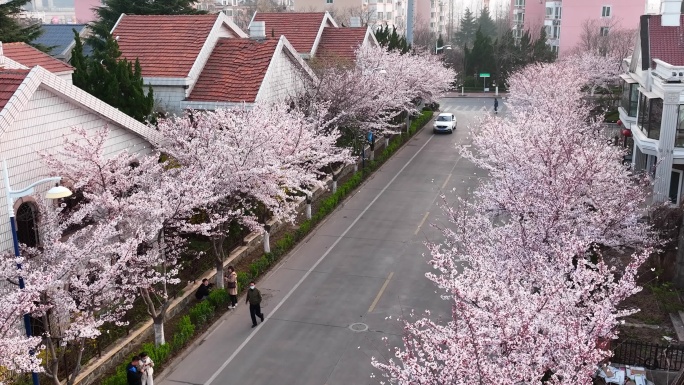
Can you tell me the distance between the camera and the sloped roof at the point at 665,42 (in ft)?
98.6

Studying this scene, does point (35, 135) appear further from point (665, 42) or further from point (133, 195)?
point (665, 42)

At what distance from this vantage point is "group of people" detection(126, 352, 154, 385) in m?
15.4

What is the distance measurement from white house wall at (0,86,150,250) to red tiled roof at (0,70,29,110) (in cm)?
58

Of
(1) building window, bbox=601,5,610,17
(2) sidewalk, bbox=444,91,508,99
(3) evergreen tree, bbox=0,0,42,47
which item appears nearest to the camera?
(3) evergreen tree, bbox=0,0,42,47

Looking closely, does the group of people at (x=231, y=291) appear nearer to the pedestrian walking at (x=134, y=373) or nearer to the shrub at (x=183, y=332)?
the shrub at (x=183, y=332)

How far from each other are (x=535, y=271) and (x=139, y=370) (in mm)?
9417

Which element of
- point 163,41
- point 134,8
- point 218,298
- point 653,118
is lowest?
point 218,298

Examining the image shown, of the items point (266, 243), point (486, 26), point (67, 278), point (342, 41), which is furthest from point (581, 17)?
point (67, 278)

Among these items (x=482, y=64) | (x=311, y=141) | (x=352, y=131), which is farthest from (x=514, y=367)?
(x=482, y=64)

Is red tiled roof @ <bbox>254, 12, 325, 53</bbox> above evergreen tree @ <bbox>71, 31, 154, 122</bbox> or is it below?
above

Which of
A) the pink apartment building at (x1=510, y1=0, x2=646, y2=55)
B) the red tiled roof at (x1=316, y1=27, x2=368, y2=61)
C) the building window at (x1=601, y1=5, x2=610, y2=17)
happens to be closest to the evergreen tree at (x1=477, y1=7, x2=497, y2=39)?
the pink apartment building at (x1=510, y1=0, x2=646, y2=55)

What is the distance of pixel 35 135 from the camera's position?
16625mm

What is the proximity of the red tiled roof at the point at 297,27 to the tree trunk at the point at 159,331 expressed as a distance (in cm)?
2760

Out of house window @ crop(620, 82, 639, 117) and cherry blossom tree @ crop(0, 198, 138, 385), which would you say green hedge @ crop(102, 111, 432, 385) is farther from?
house window @ crop(620, 82, 639, 117)
